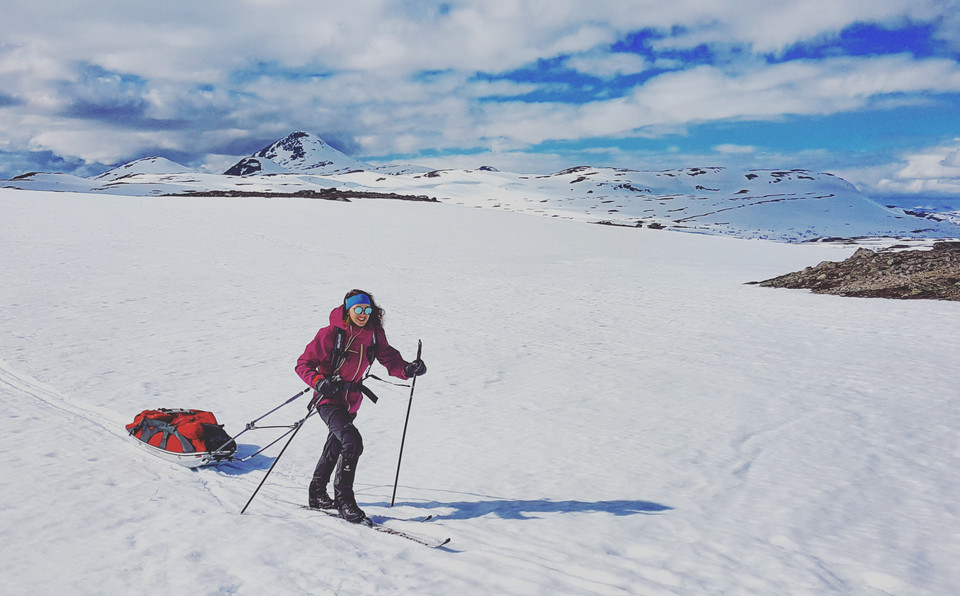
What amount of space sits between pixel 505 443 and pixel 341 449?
2.98m

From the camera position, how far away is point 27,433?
702 centimetres

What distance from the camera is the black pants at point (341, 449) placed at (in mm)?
5180

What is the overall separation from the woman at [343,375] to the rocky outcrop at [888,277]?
72.3ft

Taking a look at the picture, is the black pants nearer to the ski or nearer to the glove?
the ski

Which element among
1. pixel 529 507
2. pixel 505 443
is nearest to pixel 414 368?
pixel 529 507

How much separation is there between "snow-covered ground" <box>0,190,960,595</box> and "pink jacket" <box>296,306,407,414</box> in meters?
1.23

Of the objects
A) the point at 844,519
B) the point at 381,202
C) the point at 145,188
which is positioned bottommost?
the point at 844,519

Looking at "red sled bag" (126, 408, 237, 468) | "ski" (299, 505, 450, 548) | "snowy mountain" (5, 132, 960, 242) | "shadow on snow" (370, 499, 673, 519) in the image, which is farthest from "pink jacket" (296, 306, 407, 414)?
"snowy mountain" (5, 132, 960, 242)

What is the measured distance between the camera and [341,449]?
5.27 m

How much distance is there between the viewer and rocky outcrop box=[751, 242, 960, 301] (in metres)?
20.3

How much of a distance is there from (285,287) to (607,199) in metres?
126

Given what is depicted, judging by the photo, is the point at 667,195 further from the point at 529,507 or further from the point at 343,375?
the point at 343,375

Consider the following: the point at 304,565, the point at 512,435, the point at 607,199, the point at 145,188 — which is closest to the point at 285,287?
the point at 512,435

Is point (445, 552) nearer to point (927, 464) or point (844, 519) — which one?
point (844, 519)
